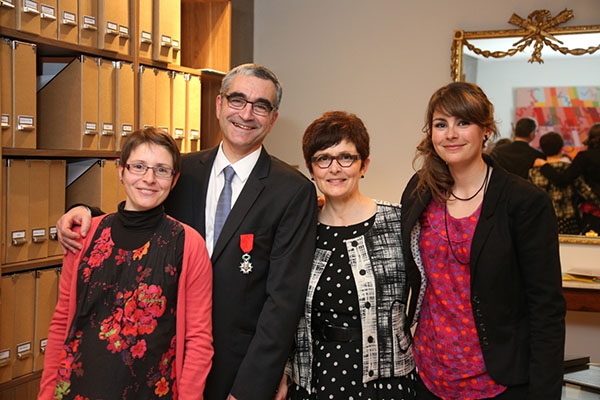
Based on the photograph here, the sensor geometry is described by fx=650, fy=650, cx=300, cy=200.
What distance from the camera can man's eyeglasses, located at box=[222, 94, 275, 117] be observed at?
1.89 meters

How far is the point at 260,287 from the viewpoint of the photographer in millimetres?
1861

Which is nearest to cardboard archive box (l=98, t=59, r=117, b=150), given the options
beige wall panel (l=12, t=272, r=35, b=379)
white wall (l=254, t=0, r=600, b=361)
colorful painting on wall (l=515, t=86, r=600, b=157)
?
beige wall panel (l=12, t=272, r=35, b=379)

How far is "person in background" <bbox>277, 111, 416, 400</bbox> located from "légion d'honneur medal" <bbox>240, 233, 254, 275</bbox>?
0.65 ft

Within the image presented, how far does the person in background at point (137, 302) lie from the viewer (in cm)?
166

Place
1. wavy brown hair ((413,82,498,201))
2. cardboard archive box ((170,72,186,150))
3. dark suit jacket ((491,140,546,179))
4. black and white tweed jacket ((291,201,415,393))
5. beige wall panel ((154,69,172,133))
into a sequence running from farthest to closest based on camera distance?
1. dark suit jacket ((491,140,546,179))
2. cardboard archive box ((170,72,186,150))
3. beige wall panel ((154,69,172,133))
4. black and white tweed jacket ((291,201,415,393))
5. wavy brown hair ((413,82,498,201))

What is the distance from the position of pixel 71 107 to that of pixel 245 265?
123cm

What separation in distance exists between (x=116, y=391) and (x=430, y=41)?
303cm

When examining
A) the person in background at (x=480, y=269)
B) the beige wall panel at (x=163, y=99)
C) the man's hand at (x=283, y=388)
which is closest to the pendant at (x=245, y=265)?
the man's hand at (x=283, y=388)

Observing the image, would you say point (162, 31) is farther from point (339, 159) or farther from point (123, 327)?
point (123, 327)

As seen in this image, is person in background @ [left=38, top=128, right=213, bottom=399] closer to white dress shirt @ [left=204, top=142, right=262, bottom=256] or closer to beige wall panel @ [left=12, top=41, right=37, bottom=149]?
white dress shirt @ [left=204, top=142, right=262, bottom=256]

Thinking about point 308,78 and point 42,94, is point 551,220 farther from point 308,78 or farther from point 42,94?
point 308,78

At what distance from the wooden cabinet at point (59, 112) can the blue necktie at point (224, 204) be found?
0.86 meters

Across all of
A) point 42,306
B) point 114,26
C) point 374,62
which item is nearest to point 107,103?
point 114,26

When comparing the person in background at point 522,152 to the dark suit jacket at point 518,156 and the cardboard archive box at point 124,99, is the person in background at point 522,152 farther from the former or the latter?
the cardboard archive box at point 124,99
